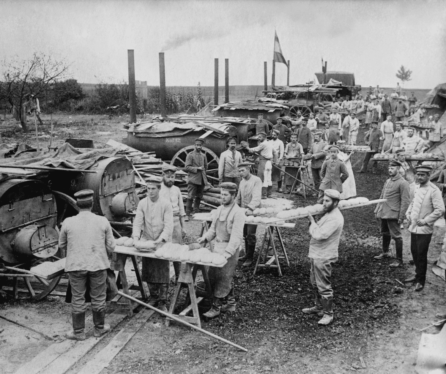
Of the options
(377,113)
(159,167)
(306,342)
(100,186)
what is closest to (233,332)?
(306,342)

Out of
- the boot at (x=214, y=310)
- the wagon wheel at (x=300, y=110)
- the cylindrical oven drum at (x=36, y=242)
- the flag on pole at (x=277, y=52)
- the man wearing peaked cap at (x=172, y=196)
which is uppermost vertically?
the flag on pole at (x=277, y=52)

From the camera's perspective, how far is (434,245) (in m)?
8.83

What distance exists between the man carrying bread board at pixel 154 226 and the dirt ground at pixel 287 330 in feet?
1.97

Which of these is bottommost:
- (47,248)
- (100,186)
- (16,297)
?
(16,297)

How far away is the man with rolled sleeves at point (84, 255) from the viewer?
5281mm

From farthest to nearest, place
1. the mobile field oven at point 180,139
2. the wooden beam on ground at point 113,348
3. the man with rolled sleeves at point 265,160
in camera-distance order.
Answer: the mobile field oven at point 180,139
the man with rolled sleeves at point 265,160
the wooden beam on ground at point 113,348

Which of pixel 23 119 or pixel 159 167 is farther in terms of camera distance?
pixel 23 119

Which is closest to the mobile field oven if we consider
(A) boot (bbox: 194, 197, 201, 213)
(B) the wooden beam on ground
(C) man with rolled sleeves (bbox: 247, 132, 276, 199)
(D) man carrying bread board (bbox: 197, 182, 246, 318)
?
(C) man with rolled sleeves (bbox: 247, 132, 276, 199)

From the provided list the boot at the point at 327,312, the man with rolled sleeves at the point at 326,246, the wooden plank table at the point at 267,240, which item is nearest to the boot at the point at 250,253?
the wooden plank table at the point at 267,240

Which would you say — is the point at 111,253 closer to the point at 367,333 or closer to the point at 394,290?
the point at 367,333

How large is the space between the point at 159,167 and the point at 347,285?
6702 mm

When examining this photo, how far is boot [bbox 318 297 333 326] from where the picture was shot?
571cm

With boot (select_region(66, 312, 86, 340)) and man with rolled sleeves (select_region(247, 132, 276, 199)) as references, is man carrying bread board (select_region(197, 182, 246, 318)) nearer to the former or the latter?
boot (select_region(66, 312, 86, 340))

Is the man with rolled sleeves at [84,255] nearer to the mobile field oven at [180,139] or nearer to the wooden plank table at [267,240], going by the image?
the wooden plank table at [267,240]
